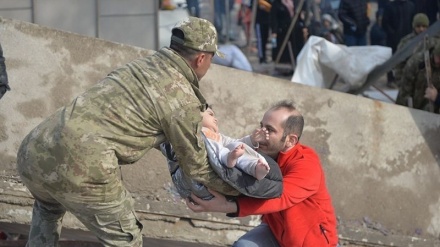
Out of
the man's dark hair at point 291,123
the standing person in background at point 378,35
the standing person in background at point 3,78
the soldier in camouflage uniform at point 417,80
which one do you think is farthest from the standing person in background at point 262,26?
the man's dark hair at point 291,123

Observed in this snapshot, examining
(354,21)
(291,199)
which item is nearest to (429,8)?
(354,21)

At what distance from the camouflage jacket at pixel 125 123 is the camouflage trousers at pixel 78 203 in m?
0.07

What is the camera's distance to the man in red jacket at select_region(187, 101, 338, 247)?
505cm

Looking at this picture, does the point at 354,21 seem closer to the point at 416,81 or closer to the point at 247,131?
the point at 416,81

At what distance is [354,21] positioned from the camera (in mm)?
16172

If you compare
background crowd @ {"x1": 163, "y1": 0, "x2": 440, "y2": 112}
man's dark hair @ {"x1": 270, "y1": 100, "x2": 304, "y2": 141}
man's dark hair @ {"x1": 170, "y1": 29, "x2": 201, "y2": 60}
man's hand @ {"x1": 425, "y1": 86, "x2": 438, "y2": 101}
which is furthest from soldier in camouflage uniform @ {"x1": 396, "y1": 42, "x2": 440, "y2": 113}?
man's dark hair @ {"x1": 170, "y1": 29, "x2": 201, "y2": 60}

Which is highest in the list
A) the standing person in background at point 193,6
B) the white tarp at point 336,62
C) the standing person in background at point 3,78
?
the standing person in background at point 3,78

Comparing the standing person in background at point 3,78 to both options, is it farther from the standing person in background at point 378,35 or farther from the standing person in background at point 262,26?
the standing person in background at point 378,35

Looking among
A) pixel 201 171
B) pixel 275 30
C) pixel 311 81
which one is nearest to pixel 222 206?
pixel 201 171

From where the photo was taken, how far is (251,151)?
4883 mm

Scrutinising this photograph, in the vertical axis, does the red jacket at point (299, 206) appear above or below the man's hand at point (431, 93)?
above

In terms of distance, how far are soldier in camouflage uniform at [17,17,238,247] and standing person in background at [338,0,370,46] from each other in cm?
1148

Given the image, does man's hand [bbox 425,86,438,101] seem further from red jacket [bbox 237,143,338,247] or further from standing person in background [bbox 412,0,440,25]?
standing person in background [bbox 412,0,440,25]

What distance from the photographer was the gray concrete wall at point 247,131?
679cm
